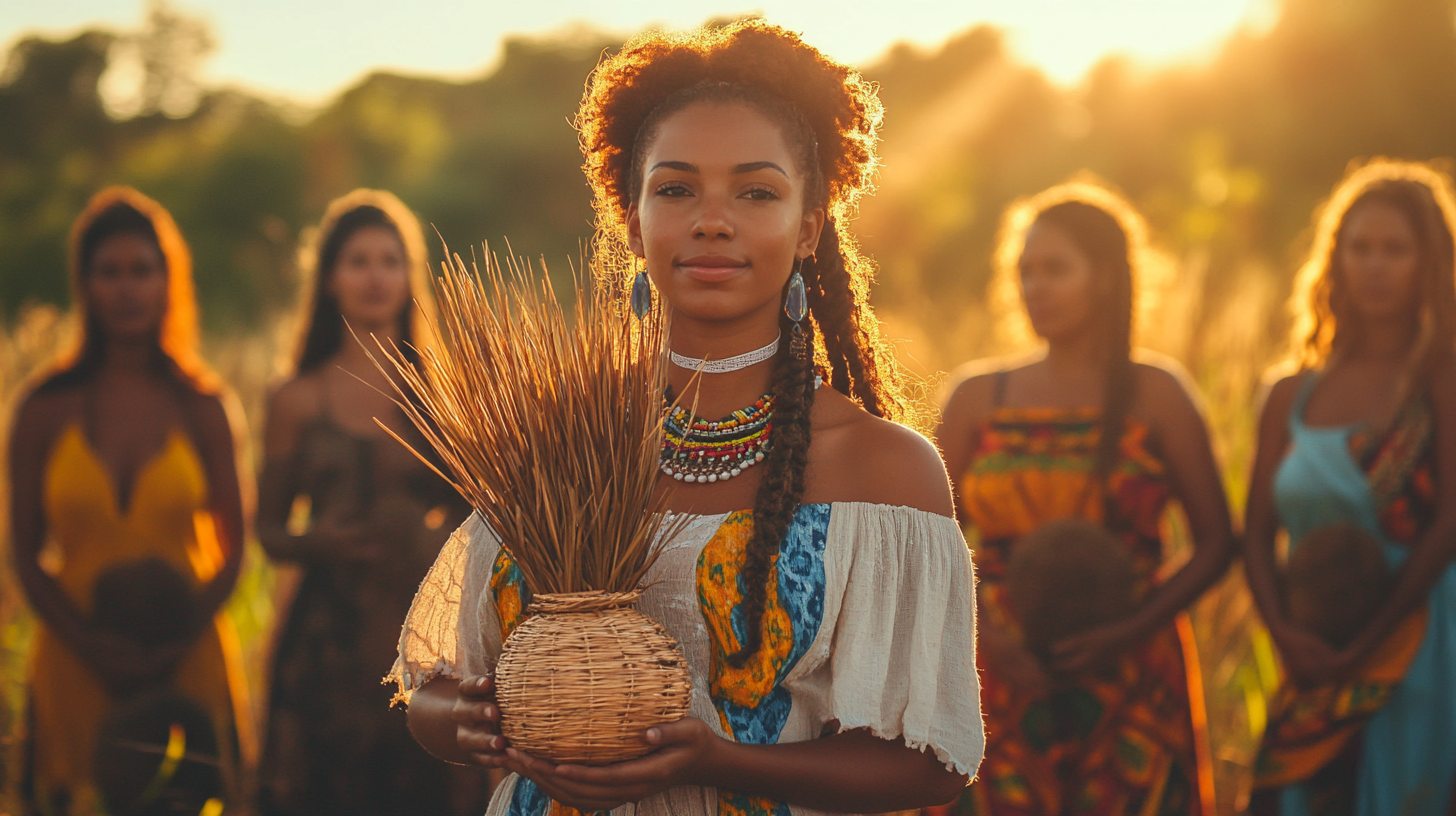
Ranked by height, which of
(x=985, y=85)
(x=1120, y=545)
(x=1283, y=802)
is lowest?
(x=1283, y=802)

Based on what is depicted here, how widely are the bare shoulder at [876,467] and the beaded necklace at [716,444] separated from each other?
3.4 inches

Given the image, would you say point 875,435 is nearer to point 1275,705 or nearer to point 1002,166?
point 1275,705

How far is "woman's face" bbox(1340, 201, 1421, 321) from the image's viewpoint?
3.65 meters

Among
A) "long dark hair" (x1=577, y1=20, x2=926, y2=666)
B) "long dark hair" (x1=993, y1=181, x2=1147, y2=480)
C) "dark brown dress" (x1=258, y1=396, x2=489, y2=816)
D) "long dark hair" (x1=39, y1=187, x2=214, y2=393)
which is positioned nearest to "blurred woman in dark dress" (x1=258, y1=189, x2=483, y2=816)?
"dark brown dress" (x1=258, y1=396, x2=489, y2=816)

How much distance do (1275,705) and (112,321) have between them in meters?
4.01

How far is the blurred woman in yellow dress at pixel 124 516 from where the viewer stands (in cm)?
377

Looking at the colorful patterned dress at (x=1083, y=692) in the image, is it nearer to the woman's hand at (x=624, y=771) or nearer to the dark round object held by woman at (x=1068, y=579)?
the dark round object held by woman at (x=1068, y=579)

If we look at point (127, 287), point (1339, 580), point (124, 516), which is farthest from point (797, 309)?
point (127, 287)

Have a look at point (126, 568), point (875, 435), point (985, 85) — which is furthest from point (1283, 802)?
point (985, 85)

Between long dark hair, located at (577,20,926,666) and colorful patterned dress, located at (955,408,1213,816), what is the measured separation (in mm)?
1510

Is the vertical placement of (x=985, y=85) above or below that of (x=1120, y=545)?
above

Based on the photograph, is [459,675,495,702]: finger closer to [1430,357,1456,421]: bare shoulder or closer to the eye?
the eye

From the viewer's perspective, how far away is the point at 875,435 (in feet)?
5.83

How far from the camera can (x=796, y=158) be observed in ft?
5.94
